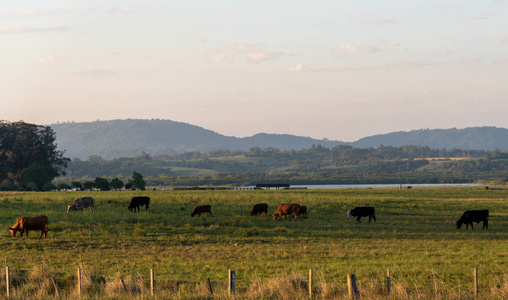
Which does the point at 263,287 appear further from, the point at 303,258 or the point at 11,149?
the point at 11,149

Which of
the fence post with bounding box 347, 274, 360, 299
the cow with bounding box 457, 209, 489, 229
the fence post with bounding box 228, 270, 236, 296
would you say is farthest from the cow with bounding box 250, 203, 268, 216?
the fence post with bounding box 347, 274, 360, 299

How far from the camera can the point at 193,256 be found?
1035 inches

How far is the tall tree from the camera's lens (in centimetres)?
12506

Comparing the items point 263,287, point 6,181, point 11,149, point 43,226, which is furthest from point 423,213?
point 11,149

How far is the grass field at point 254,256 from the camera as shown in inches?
689

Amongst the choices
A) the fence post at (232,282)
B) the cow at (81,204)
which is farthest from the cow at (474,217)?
the fence post at (232,282)

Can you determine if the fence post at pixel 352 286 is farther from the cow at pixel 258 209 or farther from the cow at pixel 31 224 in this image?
the cow at pixel 258 209

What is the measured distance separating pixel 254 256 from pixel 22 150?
115020 millimetres

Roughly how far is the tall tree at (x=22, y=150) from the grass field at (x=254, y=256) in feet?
285

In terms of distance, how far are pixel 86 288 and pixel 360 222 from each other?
29.1m

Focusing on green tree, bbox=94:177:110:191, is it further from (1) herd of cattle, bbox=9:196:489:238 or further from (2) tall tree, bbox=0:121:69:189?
(1) herd of cattle, bbox=9:196:489:238

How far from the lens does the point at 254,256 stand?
26.0 meters

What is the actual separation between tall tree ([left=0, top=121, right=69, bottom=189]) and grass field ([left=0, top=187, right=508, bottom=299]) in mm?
86967

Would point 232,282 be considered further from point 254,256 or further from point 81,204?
point 81,204
